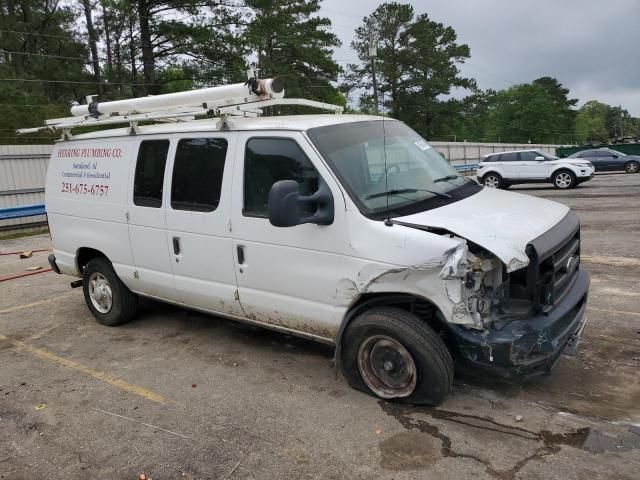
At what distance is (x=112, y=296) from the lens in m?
5.82

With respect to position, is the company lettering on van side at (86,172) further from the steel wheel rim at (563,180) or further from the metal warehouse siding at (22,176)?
the steel wheel rim at (563,180)

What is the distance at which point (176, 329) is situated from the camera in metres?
5.74

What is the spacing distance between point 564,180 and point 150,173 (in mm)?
18937

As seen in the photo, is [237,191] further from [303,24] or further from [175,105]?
[303,24]

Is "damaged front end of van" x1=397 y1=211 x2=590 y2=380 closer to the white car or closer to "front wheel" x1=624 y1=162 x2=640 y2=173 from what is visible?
the white car

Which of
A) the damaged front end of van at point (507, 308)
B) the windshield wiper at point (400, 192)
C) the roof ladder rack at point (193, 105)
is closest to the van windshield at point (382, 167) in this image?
the windshield wiper at point (400, 192)

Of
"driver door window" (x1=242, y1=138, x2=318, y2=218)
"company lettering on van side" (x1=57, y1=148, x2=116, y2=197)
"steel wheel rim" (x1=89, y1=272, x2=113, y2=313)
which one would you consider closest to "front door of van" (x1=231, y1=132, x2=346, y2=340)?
"driver door window" (x1=242, y1=138, x2=318, y2=218)

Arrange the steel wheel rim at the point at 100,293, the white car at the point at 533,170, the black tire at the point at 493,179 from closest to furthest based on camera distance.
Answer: the steel wheel rim at the point at 100,293 → the white car at the point at 533,170 → the black tire at the point at 493,179

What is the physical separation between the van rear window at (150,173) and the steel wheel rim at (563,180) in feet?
61.6

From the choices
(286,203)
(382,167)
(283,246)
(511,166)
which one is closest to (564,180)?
(511,166)

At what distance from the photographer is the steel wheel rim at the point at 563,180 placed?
800 inches

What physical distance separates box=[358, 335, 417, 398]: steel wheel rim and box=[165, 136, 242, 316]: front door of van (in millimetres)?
1292

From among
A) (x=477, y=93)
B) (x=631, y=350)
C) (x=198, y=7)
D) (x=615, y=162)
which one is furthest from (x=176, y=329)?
(x=477, y=93)

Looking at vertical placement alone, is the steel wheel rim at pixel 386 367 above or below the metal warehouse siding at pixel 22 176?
below
